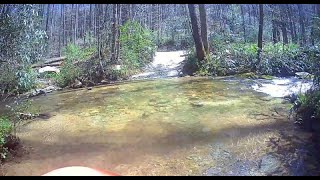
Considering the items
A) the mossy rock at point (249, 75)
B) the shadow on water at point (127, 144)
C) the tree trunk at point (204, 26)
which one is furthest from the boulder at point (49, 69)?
the mossy rock at point (249, 75)

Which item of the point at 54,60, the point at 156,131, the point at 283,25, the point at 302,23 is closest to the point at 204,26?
the point at 283,25

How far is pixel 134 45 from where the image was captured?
25.9ft

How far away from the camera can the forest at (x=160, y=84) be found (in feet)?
11.3

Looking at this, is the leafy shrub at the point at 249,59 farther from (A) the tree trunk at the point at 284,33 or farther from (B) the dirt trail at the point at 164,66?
(B) the dirt trail at the point at 164,66

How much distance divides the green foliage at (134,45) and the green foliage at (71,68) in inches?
34.3

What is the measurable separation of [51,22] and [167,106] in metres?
4.44

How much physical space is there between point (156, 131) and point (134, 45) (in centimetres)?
426

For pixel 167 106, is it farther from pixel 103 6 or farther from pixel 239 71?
pixel 103 6

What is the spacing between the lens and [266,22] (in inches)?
→ 273

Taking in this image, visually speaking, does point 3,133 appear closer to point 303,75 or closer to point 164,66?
point 303,75

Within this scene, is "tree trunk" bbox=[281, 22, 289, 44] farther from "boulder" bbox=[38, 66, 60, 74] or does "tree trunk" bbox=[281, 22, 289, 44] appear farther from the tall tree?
"boulder" bbox=[38, 66, 60, 74]

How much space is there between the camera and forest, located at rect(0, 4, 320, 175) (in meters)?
3.43
